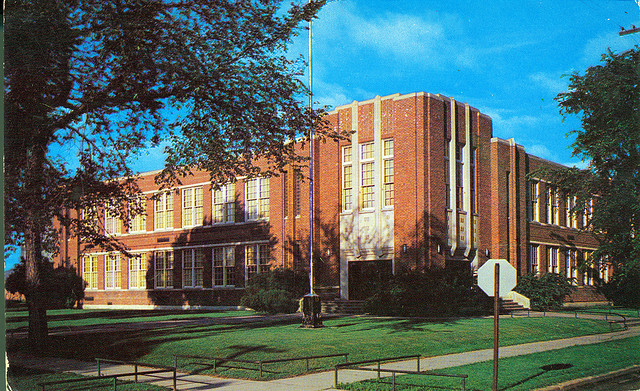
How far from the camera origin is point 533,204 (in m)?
20.2

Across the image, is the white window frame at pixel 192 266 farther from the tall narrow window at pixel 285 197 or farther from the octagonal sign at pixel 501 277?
the octagonal sign at pixel 501 277

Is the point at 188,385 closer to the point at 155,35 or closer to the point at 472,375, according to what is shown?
the point at 472,375

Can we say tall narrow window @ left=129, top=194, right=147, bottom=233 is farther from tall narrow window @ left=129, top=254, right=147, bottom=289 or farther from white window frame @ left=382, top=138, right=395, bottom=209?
white window frame @ left=382, top=138, right=395, bottom=209

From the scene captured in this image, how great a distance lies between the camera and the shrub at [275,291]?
27156mm

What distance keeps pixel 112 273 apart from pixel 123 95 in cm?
613

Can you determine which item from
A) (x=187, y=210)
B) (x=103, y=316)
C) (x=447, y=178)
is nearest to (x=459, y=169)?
(x=447, y=178)

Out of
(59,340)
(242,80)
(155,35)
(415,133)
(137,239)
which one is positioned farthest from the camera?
(415,133)

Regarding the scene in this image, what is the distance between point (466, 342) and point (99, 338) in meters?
10.6

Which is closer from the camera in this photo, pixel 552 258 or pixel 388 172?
pixel 552 258

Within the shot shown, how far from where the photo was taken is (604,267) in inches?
698

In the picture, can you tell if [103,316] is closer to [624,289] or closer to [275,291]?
[275,291]

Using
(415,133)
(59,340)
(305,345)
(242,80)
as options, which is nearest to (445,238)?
(415,133)

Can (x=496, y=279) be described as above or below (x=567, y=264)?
above

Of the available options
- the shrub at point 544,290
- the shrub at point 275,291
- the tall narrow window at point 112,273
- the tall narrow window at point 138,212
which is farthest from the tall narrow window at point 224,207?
the shrub at point 544,290
